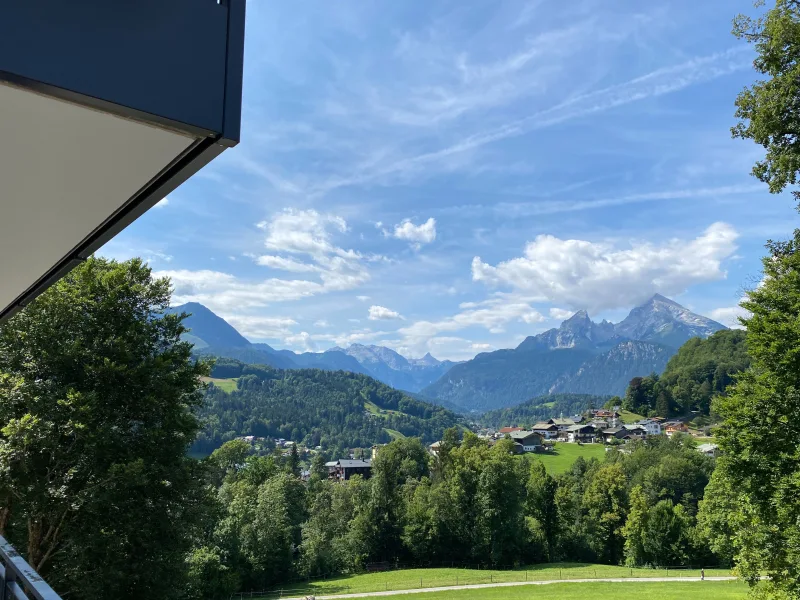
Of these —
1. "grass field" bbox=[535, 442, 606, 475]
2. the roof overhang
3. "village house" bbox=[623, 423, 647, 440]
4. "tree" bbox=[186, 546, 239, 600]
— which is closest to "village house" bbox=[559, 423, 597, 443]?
"grass field" bbox=[535, 442, 606, 475]

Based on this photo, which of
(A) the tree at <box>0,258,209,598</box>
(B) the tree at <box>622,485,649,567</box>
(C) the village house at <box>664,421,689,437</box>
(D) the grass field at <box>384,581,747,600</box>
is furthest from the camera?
(C) the village house at <box>664,421,689,437</box>

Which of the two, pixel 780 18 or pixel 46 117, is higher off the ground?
pixel 780 18

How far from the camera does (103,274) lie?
563 inches

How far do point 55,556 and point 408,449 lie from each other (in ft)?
193

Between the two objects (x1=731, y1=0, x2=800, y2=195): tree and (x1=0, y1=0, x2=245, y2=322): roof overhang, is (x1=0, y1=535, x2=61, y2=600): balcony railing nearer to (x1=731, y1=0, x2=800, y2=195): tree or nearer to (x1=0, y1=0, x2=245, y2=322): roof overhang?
(x1=0, y1=0, x2=245, y2=322): roof overhang

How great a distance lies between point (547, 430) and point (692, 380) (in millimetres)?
47108

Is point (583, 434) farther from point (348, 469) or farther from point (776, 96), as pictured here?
point (776, 96)

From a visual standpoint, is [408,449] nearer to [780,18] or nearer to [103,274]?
[103,274]

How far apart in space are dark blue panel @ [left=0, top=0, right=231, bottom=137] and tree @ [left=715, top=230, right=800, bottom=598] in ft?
42.6

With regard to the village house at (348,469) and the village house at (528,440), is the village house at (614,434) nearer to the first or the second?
the village house at (528,440)

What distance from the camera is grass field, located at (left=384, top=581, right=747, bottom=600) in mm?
28045

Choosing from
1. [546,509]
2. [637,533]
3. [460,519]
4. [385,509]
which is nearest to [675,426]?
[637,533]

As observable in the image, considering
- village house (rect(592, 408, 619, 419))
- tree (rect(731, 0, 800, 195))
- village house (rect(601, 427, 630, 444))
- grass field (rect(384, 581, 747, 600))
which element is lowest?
grass field (rect(384, 581, 747, 600))

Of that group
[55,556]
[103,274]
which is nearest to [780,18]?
[103,274]
